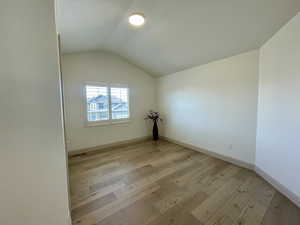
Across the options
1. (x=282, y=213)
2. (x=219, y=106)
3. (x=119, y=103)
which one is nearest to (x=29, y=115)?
(x=282, y=213)

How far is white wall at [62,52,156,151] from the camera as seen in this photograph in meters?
3.26

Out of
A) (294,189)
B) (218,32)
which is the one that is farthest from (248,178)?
(218,32)

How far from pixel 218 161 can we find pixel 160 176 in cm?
151

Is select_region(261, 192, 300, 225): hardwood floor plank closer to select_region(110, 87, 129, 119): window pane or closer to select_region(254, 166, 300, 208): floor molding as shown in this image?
Answer: select_region(254, 166, 300, 208): floor molding

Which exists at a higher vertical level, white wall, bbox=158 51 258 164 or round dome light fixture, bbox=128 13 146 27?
round dome light fixture, bbox=128 13 146 27

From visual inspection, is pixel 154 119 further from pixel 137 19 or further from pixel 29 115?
pixel 29 115

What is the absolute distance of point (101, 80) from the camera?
3.68 metres

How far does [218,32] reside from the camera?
2197 mm

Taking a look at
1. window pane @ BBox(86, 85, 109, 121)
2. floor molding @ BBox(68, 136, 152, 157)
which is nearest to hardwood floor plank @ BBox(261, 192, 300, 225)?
floor molding @ BBox(68, 136, 152, 157)

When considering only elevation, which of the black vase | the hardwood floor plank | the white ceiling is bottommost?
the hardwood floor plank

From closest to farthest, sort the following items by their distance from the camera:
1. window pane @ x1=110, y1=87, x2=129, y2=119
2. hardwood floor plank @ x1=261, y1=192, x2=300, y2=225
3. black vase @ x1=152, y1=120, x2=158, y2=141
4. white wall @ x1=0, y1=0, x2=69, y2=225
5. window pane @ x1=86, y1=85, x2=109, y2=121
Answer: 1. white wall @ x1=0, y1=0, x2=69, y2=225
2. hardwood floor plank @ x1=261, y1=192, x2=300, y2=225
3. window pane @ x1=86, y1=85, x2=109, y2=121
4. window pane @ x1=110, y1=87, x2=129, y2=119
5. black vase @ x1=152, y1=120, x2=158, y2=141

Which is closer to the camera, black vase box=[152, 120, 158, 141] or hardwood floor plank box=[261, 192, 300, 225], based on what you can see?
hardwood floor plank box=[261, 192, 300, 225]

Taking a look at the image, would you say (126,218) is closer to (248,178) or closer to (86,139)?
(248,178)

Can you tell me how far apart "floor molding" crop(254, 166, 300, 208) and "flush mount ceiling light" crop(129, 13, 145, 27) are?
11.4ft
